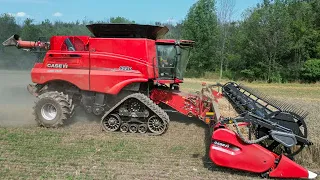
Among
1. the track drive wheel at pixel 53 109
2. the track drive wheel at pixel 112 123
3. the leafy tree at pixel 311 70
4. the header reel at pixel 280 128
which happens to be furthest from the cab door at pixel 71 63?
the leafy tree at pixel 311 70

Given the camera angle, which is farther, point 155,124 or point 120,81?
point 120,81

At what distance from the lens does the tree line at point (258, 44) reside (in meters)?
30.0

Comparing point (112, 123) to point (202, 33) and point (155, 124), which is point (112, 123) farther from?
point (202, 33)

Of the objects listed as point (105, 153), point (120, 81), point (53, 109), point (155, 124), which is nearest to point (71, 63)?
point (53, 109)

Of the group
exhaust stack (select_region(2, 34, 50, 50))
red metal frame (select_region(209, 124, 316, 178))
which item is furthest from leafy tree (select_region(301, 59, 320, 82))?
red metal frame (select_region(209, 124, 316, 178))

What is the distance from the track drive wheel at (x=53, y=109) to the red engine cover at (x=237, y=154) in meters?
4.31

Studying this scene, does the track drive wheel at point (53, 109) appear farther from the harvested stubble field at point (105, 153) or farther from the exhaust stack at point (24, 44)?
the exhaust stack at point (24, 44)

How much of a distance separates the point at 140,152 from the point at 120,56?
9.19ft

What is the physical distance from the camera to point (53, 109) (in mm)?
8703

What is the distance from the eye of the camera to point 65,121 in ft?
28.5

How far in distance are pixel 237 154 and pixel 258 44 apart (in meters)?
27.6

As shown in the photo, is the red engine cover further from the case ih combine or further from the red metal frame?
the case ih combine

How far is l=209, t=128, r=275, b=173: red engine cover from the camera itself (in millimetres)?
5281

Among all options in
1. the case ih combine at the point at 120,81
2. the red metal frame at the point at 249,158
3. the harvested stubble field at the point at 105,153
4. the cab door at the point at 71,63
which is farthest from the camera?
the cab door at the point at 71,63
